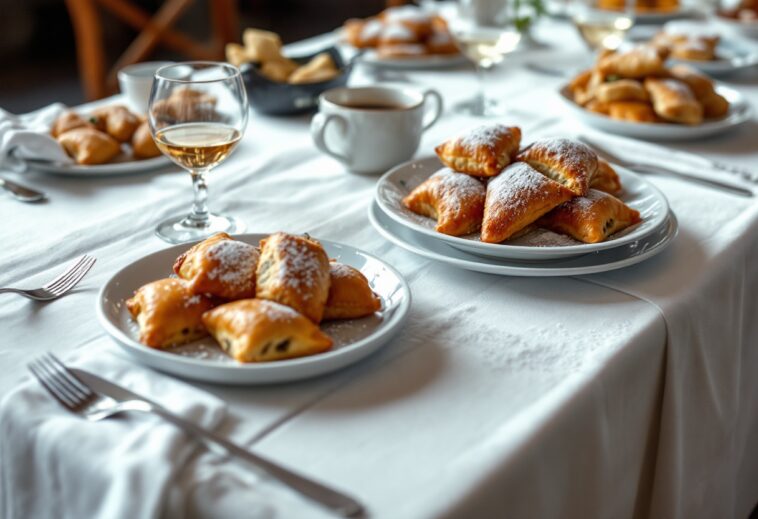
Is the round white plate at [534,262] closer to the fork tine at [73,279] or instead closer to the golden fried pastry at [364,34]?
the fork tine at [73,279]

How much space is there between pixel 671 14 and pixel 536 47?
0.46 m

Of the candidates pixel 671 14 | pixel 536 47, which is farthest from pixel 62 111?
pixel 671 14

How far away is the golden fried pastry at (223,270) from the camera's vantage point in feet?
2.41

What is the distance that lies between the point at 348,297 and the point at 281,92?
78cm

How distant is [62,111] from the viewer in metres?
1.34

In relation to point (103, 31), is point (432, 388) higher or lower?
higher

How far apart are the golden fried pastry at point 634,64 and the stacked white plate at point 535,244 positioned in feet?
1.46

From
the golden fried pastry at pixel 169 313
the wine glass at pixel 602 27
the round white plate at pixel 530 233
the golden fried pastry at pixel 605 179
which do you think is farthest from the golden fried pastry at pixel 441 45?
the golden fried pastry at pixel 169 313

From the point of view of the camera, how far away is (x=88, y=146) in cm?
119

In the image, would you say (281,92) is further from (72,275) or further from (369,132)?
(72,275)

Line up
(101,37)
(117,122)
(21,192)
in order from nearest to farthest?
(21,192) → (117,122) → (101,37)

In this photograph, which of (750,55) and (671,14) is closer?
(750,55)

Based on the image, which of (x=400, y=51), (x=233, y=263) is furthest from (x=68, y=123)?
(x=400, y=51)

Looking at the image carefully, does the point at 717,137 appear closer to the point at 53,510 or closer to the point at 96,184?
the point at 96,184
